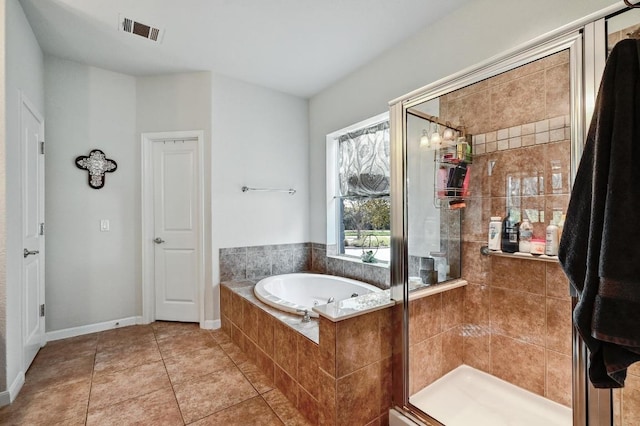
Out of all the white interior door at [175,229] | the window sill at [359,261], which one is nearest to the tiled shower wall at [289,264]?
the window sill at [359,261]

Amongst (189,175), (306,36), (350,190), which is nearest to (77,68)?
(189,175)

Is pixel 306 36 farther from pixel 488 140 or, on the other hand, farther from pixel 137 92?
pixel 137 92

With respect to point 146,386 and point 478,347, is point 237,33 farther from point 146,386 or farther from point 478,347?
point 478,347

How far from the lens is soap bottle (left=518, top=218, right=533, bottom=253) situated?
1.83 m

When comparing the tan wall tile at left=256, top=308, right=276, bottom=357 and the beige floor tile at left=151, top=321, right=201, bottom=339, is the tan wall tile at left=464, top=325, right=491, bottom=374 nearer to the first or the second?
the tan wall tile at left=256, top=308, right=276, bottom=357

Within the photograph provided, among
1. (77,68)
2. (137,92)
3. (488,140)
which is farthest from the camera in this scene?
(137,92)

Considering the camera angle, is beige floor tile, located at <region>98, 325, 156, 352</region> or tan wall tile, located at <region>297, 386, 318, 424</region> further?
beige floor tile, located at <region>98, 325, 156, 352</region>

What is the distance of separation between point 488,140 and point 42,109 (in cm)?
376

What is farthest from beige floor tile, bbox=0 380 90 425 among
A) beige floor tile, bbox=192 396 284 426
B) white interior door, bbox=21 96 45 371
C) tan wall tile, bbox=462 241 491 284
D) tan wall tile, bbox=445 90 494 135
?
tan wall tile, bbox=445 90 494 135

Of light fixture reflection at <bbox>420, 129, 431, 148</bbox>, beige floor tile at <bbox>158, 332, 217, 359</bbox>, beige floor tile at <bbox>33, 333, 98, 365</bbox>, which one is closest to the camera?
light fixture reflection at <bbox>420, 129, 431, 148</bbox>

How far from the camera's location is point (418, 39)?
2363mm

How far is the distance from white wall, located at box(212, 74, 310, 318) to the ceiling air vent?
0.68 m

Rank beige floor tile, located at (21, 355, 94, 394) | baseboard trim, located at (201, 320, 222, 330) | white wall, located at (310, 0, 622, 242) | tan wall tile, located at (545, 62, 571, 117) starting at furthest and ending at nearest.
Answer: baseboard trim, located at (201, 320, 222, 330), beige floor tile, located at (21, 355, 94, 394), white wall, located at (310, 0, 622, 242), tan wall tile, located at (545, 62, 571, 117)

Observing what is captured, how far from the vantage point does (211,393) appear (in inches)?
76.4
